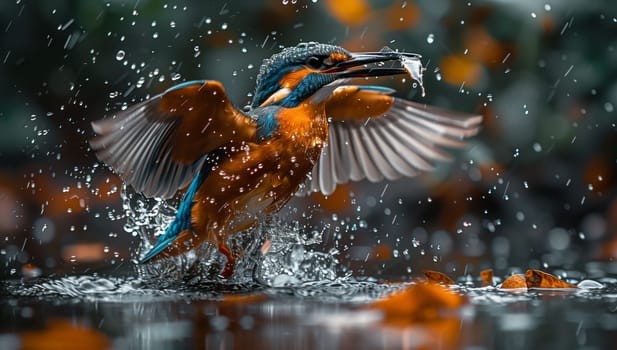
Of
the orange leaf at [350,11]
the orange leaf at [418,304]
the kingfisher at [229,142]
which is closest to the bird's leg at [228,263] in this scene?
the kingfisher at [229,142]

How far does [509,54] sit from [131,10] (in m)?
2.20

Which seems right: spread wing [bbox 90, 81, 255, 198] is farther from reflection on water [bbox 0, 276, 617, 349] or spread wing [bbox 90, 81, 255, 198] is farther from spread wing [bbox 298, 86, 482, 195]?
spread wing [bbox 298, 86, 482, 195]

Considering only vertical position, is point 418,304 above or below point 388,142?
below

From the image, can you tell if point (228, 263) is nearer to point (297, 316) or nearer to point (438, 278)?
point (438, 278)

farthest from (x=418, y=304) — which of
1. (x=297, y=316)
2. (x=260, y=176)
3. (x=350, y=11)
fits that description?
(x=350, y=11)

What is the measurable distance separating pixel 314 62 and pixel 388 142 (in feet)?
3.06

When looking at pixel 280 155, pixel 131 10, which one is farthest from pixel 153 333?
pixel 131 10

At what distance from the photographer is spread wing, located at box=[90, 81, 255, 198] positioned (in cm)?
364

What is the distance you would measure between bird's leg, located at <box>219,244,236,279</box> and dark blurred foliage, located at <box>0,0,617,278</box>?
5.17ft

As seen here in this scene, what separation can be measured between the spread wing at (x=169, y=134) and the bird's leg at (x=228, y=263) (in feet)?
1.01

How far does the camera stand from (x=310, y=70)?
394cm

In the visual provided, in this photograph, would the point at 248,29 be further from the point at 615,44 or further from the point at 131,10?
the point at 615,44

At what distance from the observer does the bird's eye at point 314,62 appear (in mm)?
3954

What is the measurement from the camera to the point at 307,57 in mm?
3949
